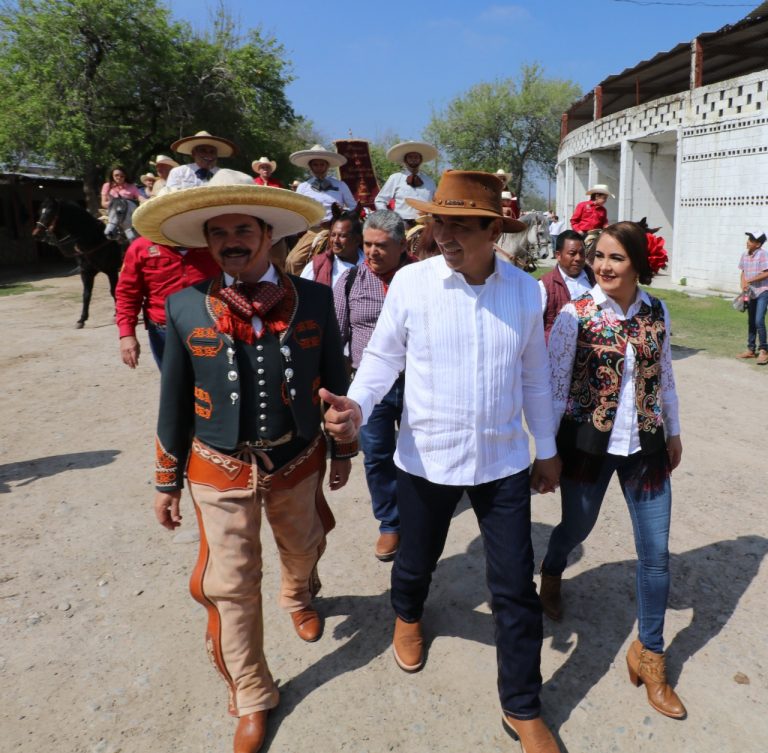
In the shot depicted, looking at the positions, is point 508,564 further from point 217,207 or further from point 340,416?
point 217,207

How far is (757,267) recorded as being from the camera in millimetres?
9141

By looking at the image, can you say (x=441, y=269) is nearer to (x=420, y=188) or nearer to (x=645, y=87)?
(x=420, y=188)

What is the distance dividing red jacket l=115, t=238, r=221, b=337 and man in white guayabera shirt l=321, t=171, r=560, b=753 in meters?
2.46

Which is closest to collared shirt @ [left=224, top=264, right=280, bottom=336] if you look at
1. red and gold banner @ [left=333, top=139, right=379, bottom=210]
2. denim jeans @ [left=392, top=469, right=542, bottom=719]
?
denim jeans @ [left=392, top=469, right=542, bottom=719]

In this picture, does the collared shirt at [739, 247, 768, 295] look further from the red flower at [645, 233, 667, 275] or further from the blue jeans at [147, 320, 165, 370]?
the blue jeans at [147, 320, 165, 370]

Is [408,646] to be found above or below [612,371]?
below

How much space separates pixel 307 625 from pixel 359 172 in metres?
6.67

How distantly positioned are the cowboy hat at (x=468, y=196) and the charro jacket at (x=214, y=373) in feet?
2.21

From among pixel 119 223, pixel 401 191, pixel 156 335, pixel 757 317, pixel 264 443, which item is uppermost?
pixel 401 191

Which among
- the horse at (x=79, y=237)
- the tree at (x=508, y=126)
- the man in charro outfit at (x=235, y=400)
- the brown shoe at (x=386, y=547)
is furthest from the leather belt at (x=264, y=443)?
the tree at (x=508, y=126)

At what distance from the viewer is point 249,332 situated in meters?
2.49

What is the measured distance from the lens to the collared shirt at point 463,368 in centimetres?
238

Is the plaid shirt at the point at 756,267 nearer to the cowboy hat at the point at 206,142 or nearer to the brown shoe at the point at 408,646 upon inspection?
the cowboy hat at the point at 206,142

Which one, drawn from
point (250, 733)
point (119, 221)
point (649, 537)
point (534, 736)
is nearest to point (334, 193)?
point (119, 221)
